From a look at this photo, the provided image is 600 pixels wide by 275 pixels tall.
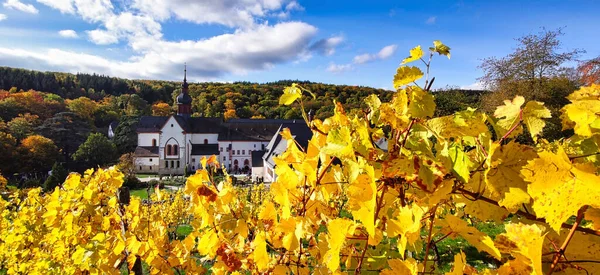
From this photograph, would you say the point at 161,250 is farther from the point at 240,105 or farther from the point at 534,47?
the point at 240,105

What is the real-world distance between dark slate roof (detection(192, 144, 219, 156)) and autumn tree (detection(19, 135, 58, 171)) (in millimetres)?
17366

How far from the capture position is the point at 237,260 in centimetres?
145

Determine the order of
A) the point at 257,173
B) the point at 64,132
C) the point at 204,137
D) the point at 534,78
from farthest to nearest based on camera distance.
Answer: the point at 64,132 → the point at 204,137 → the point at 257,173 → the point at 534,78

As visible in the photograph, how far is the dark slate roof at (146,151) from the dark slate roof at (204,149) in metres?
5.54

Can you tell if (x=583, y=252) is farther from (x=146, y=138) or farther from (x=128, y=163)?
(x=146, y=138)

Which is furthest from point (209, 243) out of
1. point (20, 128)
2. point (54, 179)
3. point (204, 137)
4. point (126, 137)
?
point (20, 128)

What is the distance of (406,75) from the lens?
76cm

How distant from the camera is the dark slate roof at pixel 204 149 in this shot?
1829 inches

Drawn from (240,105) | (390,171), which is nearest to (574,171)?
(390,171)

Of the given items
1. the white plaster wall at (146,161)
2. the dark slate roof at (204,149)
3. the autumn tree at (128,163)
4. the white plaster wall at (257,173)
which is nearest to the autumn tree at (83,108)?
the white plaster wall at (146,161)

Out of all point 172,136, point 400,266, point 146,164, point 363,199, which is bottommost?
point 146,164

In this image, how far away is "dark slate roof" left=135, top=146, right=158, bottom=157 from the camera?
45281 millimetres

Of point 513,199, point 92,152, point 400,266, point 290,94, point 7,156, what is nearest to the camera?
point 513,199

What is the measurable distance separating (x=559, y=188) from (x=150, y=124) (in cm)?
5214
